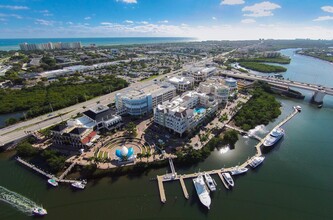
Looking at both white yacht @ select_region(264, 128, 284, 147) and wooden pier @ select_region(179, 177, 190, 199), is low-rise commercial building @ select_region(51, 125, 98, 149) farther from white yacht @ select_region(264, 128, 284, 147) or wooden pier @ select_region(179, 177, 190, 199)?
white yacht @ select_region(264, 128, 284, 147)

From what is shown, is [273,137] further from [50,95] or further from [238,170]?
[50,95]

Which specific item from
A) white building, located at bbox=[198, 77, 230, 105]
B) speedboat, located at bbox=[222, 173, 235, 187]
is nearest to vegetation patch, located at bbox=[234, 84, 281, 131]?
white building, located at bbox=[198, 77, 230, 105]

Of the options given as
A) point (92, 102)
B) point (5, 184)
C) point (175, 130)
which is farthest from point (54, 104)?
point (175, 130)

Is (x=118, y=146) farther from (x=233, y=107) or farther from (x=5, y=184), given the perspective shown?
(x=233, y=107)

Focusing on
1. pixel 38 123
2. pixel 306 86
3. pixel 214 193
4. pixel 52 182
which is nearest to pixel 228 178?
pixel 214 193

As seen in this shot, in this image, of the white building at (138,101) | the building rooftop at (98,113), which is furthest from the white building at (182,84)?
the building rooftop at (98,113)

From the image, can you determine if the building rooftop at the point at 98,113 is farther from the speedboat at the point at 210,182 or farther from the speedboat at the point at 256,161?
the speedboat at the point at 256,161
